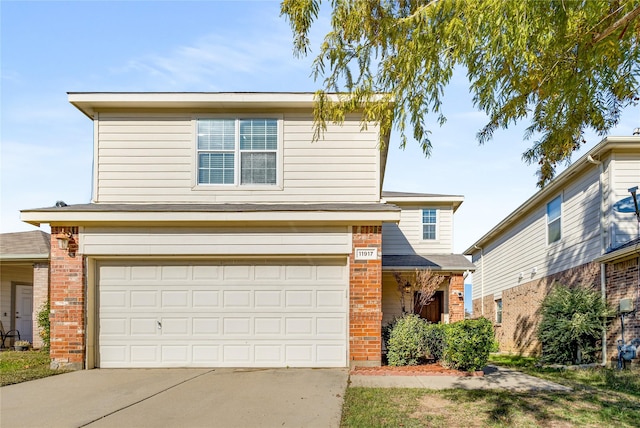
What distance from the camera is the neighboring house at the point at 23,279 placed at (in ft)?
48.0

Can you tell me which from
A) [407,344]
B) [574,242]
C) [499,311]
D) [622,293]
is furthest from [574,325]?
[499,311]

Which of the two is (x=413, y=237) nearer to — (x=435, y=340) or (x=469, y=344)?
(x=435, y=340)

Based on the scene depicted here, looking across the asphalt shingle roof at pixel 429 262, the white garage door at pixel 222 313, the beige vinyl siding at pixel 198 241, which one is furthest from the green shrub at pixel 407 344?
the asphalt shingle roof at pixel 429 262

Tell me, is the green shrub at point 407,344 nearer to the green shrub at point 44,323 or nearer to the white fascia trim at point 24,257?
the green shrub at point 44,323

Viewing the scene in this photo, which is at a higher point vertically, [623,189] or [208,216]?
[623,189]

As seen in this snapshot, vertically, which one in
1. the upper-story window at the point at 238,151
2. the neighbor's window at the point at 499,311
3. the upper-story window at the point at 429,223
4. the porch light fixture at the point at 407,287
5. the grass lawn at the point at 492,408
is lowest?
the neighbor's window at the point at 499,311

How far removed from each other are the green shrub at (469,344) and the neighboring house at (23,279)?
10.8 m

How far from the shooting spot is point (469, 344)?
9.44 m

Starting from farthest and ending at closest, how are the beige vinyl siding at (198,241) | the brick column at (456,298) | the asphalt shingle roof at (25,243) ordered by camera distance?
the brick column at (456,298), the asphalt shingle roof at (25,243), the beige vinyl siding at (198,241)

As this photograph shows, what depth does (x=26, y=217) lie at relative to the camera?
10344 millimetres

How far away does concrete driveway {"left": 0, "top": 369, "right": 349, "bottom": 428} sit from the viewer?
6414mm

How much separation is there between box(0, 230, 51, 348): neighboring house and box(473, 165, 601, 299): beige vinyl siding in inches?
554

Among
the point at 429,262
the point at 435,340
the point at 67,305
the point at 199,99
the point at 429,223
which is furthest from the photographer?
the point at 429,223

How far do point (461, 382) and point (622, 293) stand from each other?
5.05 m
